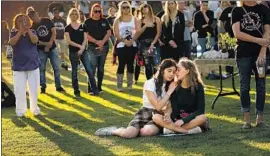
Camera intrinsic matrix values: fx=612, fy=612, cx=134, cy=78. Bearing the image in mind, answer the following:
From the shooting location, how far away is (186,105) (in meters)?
7.31

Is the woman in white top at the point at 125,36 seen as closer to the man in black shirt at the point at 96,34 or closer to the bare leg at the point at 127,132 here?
the man in black shirt at the point at 96,34

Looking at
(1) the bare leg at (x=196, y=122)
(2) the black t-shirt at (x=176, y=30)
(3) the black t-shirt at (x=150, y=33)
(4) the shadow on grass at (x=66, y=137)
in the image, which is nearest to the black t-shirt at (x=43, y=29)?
(3) the black t-shirt at (x=150, y=33)

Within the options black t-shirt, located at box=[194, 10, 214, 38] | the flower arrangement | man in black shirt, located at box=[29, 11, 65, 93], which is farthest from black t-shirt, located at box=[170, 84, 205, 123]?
black t-shirt, located at box=[194, 10, 214, 38]

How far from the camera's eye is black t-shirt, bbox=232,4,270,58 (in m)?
7.17

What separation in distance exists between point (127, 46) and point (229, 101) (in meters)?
2.59

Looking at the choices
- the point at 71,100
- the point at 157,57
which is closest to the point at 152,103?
the point at 71,100

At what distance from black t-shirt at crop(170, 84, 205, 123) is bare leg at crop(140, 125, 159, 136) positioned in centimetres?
26

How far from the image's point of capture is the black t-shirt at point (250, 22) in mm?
7172

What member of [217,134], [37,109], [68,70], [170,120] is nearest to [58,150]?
[170,120]

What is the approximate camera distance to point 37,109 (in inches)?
364

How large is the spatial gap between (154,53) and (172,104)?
430 cm

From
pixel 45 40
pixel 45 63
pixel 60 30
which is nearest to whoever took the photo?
pixel 45 40

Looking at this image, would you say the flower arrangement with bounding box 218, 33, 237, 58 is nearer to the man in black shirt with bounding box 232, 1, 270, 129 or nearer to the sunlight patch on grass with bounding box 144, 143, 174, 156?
the man in black shirt with bounding box 232, 1, 270, 129

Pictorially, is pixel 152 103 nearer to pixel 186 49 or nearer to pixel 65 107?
pixel 65 107
